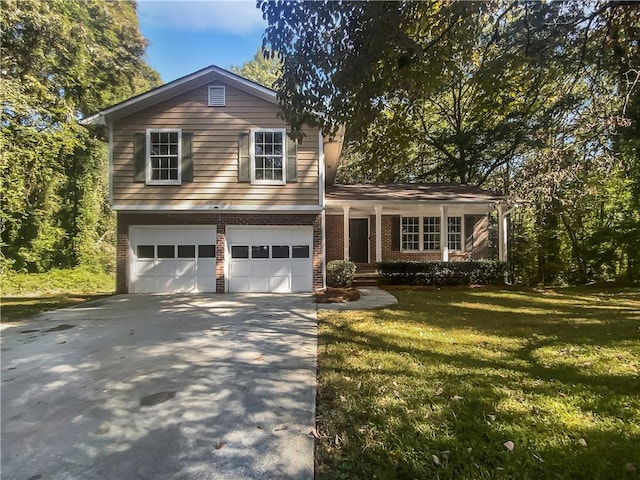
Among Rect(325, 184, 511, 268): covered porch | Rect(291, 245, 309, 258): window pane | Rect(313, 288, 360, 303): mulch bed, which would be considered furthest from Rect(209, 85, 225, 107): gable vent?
Rect(313, 288, 360, 303): mulch bed

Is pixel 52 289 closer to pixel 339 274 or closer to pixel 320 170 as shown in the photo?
pixel 339 274

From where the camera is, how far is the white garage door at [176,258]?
1212 cm

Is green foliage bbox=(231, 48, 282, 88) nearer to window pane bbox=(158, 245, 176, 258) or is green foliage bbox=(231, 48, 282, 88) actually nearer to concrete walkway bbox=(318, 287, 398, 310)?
window pane bbox=(158, 245, 176, 258)

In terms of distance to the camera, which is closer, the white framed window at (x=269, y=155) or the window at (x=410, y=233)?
the white framed window at (x=269, y=155)

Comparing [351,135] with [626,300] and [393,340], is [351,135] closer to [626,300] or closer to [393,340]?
[393,340]

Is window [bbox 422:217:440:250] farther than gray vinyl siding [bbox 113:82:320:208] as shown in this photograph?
Yes

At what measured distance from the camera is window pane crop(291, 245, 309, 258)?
12266 mm

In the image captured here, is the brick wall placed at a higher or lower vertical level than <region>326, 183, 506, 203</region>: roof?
lower

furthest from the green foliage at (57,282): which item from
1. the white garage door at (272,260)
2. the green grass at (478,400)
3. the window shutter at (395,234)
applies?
the green grass at (478,400)

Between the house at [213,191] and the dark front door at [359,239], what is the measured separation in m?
4.58

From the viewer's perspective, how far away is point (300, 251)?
40.3ft

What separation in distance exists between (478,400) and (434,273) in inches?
410

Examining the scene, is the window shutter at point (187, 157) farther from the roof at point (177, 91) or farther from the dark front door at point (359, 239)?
the dark front door at point (359, 239)

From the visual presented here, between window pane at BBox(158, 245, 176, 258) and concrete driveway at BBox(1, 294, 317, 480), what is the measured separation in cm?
472
